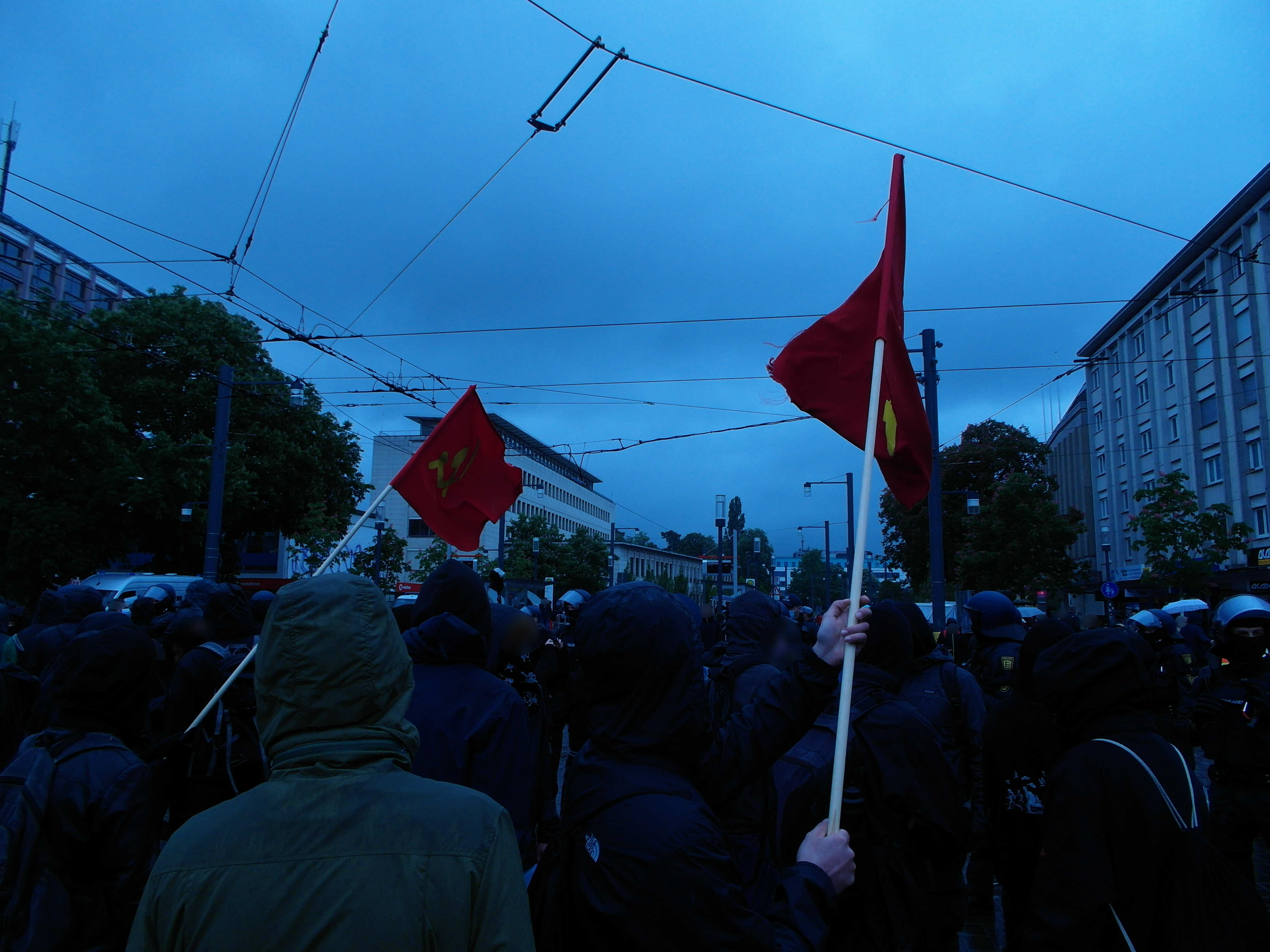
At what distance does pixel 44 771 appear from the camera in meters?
2.84

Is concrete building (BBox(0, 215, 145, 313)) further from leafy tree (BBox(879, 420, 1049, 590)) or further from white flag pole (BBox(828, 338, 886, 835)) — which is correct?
white flag pole (BBox(828, 338, 886, 835))

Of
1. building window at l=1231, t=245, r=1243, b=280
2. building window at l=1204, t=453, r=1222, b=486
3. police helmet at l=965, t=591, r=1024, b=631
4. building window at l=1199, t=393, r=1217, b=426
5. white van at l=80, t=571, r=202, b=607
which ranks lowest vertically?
white van at l=80, t=571, r=202, b=607

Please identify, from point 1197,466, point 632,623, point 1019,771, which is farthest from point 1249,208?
point 632,623

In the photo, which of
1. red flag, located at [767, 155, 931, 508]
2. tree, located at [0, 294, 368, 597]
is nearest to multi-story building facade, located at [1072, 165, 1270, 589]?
red flag, located at [767, 155, 931, 508]

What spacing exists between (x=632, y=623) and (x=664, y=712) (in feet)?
0.74

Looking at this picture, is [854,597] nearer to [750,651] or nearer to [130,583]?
[750,651]

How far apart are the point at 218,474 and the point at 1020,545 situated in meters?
30.2

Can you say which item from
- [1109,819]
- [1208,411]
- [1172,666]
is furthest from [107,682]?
[1208,411]

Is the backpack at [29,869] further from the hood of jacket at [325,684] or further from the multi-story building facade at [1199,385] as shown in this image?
the multi-story building facade at [1199,385]

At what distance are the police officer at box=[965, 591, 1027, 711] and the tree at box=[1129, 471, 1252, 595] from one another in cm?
2322

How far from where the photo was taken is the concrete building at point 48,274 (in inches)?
1820

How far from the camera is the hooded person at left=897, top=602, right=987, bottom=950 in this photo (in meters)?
4.75

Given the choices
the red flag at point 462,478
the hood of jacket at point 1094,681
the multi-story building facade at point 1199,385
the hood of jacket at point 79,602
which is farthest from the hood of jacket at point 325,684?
the multi-story building facade at point 1199,385

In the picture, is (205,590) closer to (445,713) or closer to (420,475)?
(420,475)
